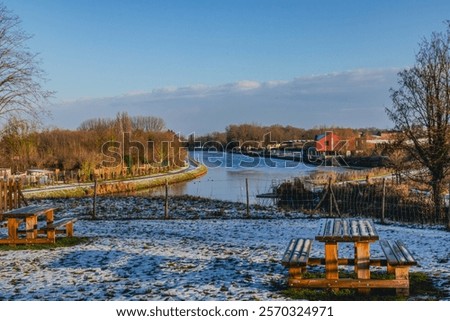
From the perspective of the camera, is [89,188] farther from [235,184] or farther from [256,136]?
[256,136]

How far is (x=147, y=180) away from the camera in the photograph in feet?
124

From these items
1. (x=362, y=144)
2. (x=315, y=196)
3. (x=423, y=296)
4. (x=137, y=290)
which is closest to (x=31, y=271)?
(x=137, y=290)

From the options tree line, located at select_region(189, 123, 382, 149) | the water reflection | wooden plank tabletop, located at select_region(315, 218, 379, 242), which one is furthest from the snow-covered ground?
tree line, located at select_region(189, 123, 382, 149)

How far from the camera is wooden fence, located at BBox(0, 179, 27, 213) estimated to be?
14.0 metres

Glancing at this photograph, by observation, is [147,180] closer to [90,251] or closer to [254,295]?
[90,251]

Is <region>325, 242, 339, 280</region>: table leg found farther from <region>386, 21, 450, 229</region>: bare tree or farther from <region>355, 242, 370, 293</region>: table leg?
<region>386, 21, 450, 229</region>: bare tree

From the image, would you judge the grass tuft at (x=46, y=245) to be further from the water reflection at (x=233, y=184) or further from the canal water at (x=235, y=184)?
the water reflection at (x=233, y=184)

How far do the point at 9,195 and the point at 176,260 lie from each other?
830cm

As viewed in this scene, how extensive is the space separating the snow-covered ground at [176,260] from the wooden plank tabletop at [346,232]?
1040 mm

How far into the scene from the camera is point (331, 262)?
6.39m

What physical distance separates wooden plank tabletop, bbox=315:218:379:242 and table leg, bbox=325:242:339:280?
7.8 inches

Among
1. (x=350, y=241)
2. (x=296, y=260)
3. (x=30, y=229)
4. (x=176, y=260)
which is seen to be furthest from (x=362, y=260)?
(x=30, y=229)

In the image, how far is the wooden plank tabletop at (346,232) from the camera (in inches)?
243
